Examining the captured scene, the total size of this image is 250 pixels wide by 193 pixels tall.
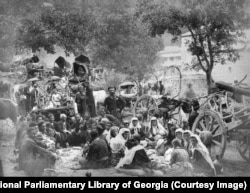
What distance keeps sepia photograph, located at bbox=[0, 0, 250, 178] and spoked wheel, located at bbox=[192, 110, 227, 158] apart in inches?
0.8

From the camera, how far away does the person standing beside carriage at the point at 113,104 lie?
8078 millimetres

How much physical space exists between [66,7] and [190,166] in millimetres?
3390

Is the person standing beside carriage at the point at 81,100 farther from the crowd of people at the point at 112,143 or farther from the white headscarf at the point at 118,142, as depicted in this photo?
the white headscarf at the point at 118,142

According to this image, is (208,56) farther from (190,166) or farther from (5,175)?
(5,175)

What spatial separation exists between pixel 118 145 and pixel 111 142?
130mm

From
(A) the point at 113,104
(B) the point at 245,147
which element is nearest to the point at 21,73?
(A) the point at 113,104

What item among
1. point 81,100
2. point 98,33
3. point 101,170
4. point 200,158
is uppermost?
point 98,33

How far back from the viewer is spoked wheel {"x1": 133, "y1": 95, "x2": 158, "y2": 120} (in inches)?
319

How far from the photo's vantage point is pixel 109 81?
26.9 feet

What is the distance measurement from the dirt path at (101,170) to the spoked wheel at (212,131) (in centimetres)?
22

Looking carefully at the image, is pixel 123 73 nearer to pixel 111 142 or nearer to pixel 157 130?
pixel 157 130

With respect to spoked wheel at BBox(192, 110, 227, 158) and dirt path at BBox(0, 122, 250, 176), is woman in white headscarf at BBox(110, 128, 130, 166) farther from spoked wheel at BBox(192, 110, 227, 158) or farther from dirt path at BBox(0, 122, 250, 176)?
spoked wheel at BBox(192, 110, 227, 158)

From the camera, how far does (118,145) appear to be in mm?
7641

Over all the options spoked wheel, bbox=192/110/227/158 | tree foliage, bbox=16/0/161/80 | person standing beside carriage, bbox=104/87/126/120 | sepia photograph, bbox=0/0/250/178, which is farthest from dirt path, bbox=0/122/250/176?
tree foliage, bbox=16/0/161/80
